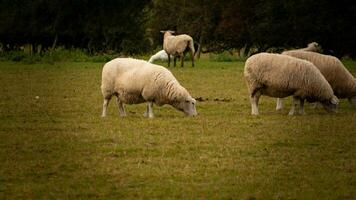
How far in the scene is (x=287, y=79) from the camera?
17.7 meters

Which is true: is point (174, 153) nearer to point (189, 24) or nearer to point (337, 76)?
point (337, 76)

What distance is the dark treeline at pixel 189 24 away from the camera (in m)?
47.9

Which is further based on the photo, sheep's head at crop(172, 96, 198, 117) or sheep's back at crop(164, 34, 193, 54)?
sheep's back at crop(164, 34, 193, 54)

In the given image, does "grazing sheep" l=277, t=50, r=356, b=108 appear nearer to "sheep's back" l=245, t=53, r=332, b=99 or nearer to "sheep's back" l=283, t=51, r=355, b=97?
"sheep's back" l=283, t=51, r=355, b=97

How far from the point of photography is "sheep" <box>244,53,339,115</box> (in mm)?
17703

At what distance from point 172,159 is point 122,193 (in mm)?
2264

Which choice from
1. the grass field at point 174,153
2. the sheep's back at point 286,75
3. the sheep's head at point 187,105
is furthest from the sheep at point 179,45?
the sheep's head at point 187,105

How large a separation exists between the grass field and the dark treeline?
27749 millimetres

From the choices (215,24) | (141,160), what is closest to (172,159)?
(141,160)

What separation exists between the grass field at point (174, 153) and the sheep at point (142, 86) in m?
0.35

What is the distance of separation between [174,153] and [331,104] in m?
6.46

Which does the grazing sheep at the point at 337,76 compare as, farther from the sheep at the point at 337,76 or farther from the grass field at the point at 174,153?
the grass field at the point at 174,153

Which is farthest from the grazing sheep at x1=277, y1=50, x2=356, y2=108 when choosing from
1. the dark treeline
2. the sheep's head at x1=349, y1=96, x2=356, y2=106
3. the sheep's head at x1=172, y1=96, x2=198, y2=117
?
the dark treeline

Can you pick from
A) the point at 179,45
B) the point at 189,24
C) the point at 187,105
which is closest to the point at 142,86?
the point at 187,105
